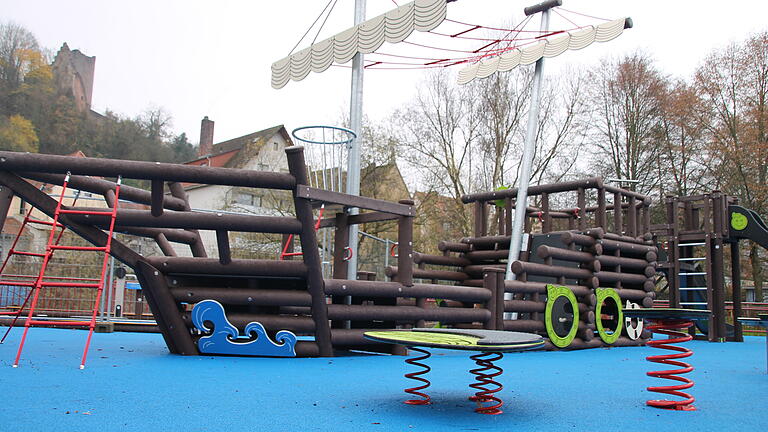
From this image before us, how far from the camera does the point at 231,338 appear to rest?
7.61 metres

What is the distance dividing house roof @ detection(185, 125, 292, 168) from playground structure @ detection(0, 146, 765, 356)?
19.9 meters

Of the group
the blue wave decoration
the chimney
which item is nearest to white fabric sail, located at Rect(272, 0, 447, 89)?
the blue wave decoration

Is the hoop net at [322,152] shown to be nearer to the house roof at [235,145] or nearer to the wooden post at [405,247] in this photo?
the wooden post at [405,247]

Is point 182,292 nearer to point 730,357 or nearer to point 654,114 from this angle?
point 730,357

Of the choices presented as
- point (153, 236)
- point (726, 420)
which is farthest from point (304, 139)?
point (726, 420)

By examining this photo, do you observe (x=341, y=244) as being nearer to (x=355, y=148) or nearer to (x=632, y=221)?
(x=355, y=148)

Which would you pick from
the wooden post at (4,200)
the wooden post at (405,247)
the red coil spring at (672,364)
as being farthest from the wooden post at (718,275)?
the wooden post at (4,200)

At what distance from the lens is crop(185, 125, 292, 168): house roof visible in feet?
99.8

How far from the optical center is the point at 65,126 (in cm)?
5475

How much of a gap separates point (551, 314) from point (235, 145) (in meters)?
39.8

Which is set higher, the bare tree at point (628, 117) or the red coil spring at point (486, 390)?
the bare tree at point (628, 117)

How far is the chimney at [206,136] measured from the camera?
46312 mm

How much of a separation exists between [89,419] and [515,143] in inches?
870

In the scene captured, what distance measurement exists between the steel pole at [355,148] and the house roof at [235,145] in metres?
19.1
